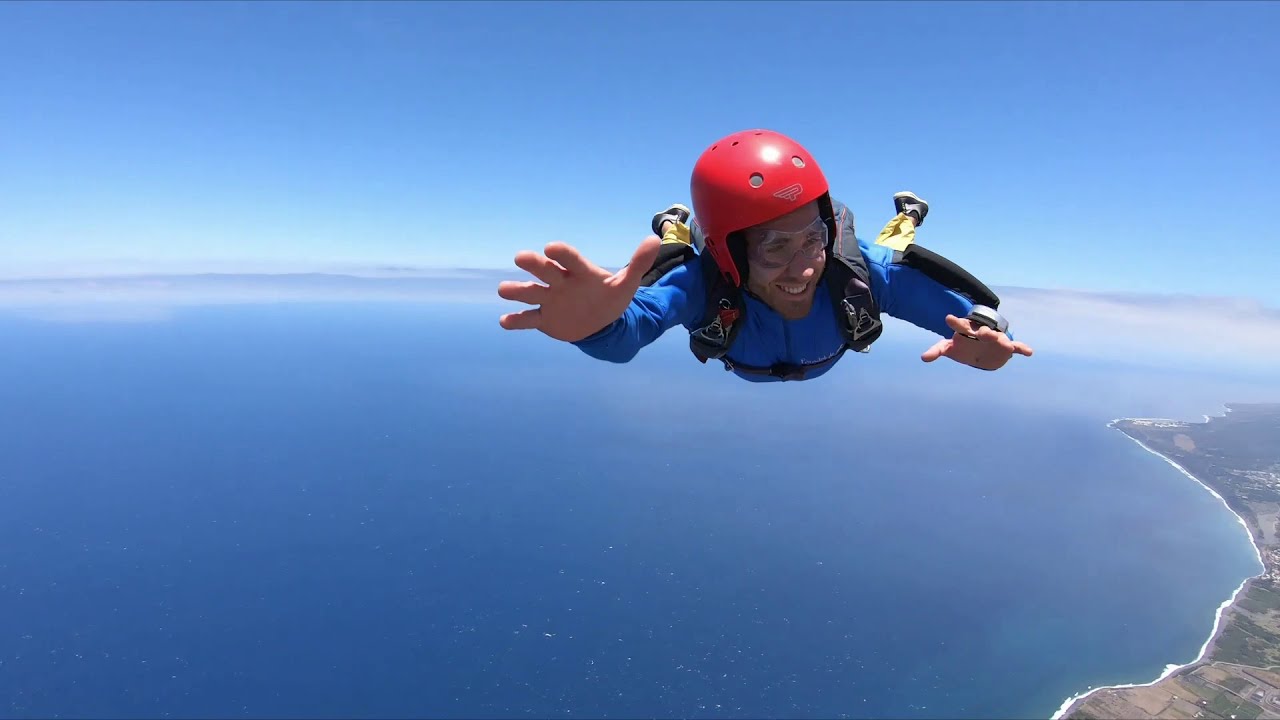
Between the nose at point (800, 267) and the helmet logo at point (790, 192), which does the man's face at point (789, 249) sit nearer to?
the nose at point (800, 267)

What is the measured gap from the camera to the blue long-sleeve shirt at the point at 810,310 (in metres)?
3.32

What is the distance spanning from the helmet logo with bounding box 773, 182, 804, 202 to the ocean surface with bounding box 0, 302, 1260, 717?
36.3 meters

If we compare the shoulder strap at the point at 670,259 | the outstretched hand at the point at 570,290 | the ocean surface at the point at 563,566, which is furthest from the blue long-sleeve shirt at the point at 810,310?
the ocean surface at the point at 563,566

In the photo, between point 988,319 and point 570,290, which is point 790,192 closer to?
point 988,319

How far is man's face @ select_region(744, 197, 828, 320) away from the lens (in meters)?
3.12

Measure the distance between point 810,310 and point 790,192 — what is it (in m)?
0.90

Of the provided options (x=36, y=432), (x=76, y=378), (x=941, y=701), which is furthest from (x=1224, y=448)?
(x=76, y=378)

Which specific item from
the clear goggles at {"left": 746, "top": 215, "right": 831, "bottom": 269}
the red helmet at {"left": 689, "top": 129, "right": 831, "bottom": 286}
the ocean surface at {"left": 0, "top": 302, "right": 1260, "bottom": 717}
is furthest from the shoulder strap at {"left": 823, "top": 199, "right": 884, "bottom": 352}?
the ocean surface at {"left": 0, "top": 302, "right": 1260, "bottom": 717}

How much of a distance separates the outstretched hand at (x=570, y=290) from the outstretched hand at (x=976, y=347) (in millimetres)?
1525

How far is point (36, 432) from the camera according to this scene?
80.2 meters

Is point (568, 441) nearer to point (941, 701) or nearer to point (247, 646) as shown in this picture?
point (247, 646)

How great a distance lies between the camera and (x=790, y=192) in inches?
116

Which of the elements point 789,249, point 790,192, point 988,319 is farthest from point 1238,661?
point 790,192

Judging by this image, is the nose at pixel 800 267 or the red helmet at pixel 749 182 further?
the nose at pixel 800 267
